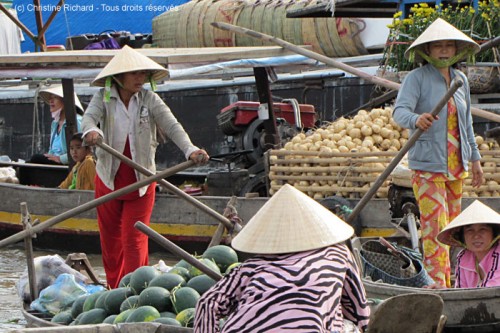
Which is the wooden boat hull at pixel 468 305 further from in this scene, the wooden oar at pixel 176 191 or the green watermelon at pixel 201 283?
the wooden oar at pixel 176 191

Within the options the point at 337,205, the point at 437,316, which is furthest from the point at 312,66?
the point at 437,316

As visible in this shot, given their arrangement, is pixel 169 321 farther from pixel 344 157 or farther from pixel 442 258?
pixel 344 157

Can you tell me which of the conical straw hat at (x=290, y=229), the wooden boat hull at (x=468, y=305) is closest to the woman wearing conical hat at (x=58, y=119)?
the wooden boat hull at (x=468, y=305)

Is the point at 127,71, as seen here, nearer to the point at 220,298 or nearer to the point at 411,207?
the point at 411,207

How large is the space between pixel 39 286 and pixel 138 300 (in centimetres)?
121

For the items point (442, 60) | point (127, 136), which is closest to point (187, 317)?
point (127, 136)

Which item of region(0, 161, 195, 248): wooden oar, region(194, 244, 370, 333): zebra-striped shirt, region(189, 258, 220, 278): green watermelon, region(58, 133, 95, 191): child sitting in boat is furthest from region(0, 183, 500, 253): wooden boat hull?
region(194, 244, 370, 333): zebra-striped shirt

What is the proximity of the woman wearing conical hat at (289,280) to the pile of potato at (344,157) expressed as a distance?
4.81 metres

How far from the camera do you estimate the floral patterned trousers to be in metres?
6.09

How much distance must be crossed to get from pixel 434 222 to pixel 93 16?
1724cm

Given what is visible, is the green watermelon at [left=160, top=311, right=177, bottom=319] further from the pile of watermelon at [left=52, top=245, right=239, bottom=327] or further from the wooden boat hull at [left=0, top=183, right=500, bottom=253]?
the wooden boat hull at [left=0, top=183, right=500, bottom=253]

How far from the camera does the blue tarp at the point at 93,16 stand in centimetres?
2220

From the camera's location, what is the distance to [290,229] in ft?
12.1

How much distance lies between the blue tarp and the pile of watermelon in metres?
17.1
